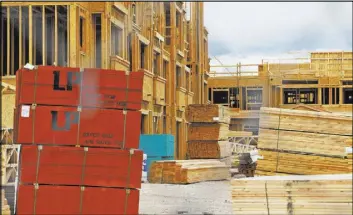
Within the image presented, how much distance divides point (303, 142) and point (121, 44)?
11955 millimetres

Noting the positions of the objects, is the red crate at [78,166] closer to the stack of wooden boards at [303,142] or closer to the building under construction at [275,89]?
the stack of wooden boards at [303,142]

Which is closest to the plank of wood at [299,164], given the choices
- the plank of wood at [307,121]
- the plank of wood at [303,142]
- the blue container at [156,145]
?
the plank of wood at [303,142]

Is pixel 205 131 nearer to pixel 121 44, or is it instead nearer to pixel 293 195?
pixel 121 44

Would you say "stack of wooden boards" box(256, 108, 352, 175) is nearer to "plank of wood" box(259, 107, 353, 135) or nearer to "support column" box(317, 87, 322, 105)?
"plank of wood" box(259, 107, 353, 135)

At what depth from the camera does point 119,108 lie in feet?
35.4

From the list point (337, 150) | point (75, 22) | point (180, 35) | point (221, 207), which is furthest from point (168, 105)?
point (337, 150)

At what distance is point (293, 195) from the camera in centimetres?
959

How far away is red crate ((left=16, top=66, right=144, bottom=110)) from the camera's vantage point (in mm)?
10664

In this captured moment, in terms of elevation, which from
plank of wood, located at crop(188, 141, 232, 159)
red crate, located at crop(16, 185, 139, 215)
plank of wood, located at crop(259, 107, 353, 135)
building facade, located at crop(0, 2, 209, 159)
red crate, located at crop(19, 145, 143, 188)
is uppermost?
building facade, located at crop(0, 2, 209, 159)

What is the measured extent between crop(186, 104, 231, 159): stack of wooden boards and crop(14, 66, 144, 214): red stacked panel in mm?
11275

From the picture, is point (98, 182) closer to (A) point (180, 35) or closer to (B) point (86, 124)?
(B) point (86, 124)

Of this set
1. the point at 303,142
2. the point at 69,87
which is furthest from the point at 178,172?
the point at 69,87

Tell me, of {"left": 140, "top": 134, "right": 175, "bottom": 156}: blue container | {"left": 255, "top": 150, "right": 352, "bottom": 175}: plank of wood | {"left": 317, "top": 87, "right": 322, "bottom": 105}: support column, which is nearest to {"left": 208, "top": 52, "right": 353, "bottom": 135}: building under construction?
{"left": 317, "top": 87, "right": 322, "bottom": 105}: support column

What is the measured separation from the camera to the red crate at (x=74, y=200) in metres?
10.8
